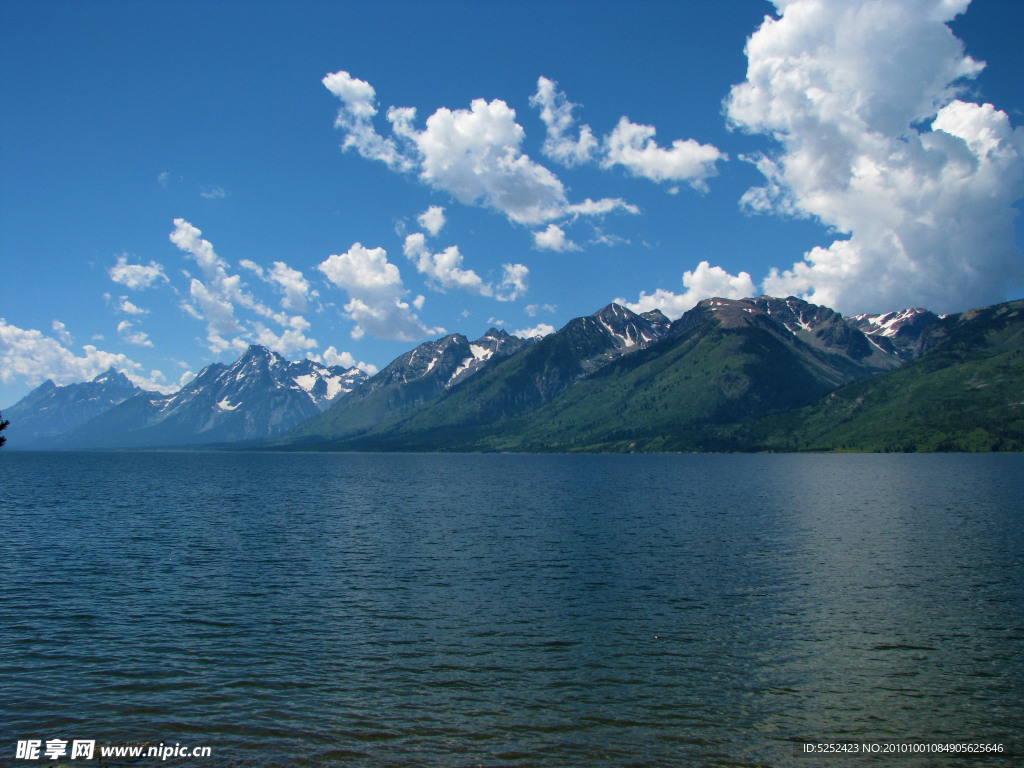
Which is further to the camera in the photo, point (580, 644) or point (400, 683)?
point (580, 644)

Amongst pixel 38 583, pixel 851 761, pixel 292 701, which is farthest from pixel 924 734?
pixel 38 583

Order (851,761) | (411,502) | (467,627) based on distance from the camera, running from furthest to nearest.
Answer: (411,502) → (467,627) → (851,761)

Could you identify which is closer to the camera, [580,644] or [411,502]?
[580,644]

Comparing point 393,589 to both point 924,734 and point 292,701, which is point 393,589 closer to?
point 292,701

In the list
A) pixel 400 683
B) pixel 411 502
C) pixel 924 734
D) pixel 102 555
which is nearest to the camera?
pixel 924 734

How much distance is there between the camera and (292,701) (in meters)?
30.0

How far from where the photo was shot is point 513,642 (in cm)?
3844

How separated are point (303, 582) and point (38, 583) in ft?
76.6

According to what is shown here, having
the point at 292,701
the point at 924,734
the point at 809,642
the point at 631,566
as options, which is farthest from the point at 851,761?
the point at 631,566

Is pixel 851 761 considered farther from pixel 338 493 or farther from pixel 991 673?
pixel 338 493

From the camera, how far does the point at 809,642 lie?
38594 millimetres

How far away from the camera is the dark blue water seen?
1061 inches

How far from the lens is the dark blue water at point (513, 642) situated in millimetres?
26938

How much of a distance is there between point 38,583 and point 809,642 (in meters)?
63.5
